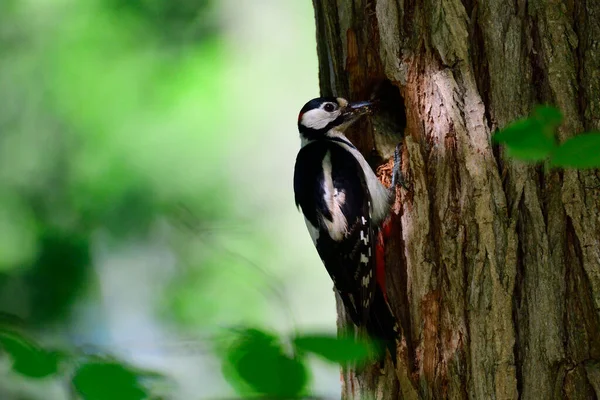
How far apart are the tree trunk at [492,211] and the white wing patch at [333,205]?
56 cm

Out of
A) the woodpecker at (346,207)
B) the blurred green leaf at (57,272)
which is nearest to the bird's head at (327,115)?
the woodpecker at (346,207)

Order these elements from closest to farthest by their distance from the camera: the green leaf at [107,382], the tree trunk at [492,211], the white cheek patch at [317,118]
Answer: the green leaf at [107,382] → the tree trunk at [492,211] → the white cheek patch at [317,118]

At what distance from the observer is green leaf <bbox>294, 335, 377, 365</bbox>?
124cm

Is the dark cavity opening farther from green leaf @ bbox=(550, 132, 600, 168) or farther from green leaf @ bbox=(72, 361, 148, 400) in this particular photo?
green leaf @ bbox=(72, 361, 148, 400)

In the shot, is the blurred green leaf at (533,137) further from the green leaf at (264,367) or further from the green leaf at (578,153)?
the green leaf at (264,367)

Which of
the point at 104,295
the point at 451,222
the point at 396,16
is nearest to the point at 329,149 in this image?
the point at 396,16

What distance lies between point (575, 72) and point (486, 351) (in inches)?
35.8

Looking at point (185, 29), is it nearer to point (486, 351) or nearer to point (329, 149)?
point (329, 149)

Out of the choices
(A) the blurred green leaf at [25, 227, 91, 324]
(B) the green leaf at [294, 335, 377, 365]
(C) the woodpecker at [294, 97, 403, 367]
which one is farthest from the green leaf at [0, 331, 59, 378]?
(A) the blurred green leaf at [25, 227, 91, 324]

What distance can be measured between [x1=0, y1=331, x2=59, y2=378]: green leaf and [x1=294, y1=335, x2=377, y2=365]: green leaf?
373 millimetres

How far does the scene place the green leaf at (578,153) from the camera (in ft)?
4.47

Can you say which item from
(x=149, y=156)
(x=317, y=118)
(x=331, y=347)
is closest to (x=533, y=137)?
(x=331, y=347)

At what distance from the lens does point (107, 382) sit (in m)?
1.24

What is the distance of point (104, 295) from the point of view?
22.3 ft
